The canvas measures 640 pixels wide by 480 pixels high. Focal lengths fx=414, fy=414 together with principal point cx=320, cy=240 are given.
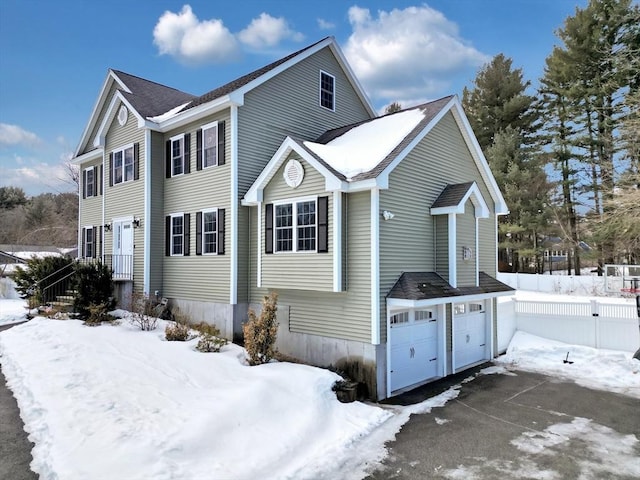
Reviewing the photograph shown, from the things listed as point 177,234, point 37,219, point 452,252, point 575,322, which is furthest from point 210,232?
point 37,219

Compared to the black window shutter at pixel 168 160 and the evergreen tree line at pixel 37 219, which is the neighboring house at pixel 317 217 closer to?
the black window shutter at pixel 168 160

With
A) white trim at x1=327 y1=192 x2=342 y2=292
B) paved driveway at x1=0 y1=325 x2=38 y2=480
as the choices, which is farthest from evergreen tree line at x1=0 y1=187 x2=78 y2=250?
white trim at x1=327 y1=192 x2=342 y2=292

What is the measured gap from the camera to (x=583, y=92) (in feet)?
85.0

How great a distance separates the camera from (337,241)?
30.7 feet

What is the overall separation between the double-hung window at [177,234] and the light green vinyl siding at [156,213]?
273mm

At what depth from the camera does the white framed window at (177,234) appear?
1388 centimetres

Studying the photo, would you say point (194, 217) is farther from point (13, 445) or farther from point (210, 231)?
point (13, 445)

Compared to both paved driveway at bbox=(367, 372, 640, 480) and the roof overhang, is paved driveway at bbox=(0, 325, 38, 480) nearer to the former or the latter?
paved driveway at bbox=(367, 372, 640, 480)

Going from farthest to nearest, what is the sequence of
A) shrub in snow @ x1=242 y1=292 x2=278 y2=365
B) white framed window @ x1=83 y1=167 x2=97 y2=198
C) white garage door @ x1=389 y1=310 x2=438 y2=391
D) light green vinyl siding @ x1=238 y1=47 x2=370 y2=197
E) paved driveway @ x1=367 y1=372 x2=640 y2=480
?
1. white framed window @ x1=83 y1=167 x2=97 y2=198
2. light green vinyl siding @ x1=238 y1=47 x2=370 y2=197
3. white garage door @ x1=389 y1=310 x2=438 y2=391
4. shrub in snow @ x1=242 y1=292 x2=278 y2=365
5. paved driveway @ x1=367 y1=372 x2=640 y2=480

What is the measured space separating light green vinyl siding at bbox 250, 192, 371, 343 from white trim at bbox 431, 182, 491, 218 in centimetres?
257

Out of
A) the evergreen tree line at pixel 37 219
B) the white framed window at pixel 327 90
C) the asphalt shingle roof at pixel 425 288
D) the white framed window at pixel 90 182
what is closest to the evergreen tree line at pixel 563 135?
the white framed window at pixel 327 90

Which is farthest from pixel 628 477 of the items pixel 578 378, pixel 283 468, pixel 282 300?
pixel 282 300

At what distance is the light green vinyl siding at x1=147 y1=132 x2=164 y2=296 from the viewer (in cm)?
1415

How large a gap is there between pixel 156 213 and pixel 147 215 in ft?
1.16
